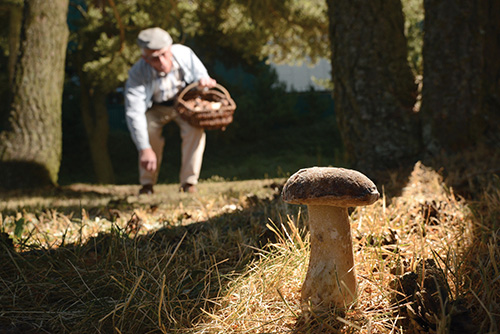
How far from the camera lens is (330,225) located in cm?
161

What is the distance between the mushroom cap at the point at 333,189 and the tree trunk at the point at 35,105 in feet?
18.4

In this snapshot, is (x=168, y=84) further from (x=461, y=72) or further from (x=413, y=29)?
(x=413, y=29)

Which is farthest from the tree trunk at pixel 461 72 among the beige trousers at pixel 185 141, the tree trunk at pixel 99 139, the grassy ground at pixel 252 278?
the tree trunk at pixel 99 139

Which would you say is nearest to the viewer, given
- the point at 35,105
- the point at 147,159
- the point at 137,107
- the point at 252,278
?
the point at 252,278

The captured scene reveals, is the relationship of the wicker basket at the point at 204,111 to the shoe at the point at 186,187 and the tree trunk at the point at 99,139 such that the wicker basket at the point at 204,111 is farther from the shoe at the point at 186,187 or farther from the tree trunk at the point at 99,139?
the tree trunk at the point at 99,139

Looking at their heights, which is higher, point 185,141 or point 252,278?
point 252,278

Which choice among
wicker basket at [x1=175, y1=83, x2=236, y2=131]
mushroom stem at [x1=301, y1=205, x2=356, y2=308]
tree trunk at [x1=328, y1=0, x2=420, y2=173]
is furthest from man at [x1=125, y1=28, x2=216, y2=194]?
mushroom stem at [x1=301, y1=205, x2=356, y2=308]

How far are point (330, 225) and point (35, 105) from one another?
19.4 feet

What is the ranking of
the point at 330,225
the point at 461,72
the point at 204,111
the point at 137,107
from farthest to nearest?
the point at 137,107 < the point at 204,111 < the point at 461,72 < the point at 330,225

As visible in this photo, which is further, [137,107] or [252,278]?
[137,107]

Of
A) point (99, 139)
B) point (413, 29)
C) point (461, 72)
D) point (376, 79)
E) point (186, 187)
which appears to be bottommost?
point (99, 139)

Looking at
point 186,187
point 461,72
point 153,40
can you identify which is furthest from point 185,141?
point 461,72

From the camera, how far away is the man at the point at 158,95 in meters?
4.91

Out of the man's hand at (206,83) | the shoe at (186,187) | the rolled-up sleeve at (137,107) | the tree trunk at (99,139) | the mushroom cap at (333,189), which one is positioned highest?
the mushroom cap at (333,189)
